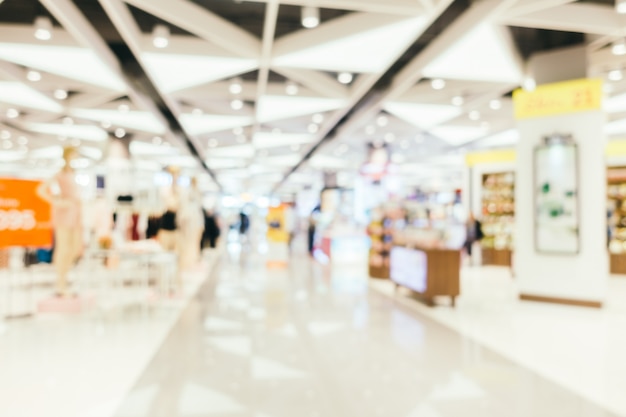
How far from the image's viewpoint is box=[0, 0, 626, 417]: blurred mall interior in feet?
11.4

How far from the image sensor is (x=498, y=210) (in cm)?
1348

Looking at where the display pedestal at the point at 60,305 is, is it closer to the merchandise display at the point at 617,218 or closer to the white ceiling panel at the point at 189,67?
the white ceiling panel at the point at 189,67

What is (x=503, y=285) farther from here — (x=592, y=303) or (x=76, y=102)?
(x=76, y=102)

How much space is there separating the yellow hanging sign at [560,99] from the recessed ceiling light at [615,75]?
160cm

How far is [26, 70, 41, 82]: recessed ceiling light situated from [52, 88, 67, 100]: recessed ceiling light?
86 cm

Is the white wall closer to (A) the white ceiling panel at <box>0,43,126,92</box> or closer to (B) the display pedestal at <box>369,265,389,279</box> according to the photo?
(B) the display pedestal at <box>369,265,389,279</box>

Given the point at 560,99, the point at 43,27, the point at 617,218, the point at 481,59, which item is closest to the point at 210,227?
the point at 43,27

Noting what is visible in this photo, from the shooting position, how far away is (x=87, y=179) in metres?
7.71

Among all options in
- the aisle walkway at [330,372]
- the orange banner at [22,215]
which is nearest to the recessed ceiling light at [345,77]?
the aisle walkway at [330,372]

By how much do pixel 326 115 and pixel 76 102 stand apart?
17.3 ft

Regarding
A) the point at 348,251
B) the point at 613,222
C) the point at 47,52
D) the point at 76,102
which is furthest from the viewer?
the point at 348,251

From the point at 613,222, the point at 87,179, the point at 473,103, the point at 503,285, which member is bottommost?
the point at 503,285

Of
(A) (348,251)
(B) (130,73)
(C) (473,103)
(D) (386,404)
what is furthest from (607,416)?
(A) (348,251)

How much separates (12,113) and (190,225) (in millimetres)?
4795
